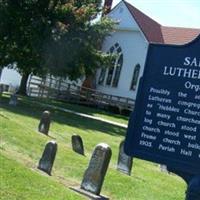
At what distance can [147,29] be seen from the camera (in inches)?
1987

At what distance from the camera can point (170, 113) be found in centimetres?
605

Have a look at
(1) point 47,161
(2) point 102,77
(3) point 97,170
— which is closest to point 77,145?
(1) point 47,161

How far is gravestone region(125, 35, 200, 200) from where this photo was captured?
5.88 metres

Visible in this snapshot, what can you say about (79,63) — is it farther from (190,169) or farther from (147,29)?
(190,169)

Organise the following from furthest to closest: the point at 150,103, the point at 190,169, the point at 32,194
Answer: the point at 32,194 < the point at 150,103 < the point at 190,169

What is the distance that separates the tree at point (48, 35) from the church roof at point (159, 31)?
1353 centimetres

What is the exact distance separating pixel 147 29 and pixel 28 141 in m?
35.8

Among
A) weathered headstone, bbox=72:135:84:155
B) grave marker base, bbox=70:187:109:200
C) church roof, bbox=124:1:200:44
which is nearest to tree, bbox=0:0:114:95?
church roof, bbox=124:1:200:44

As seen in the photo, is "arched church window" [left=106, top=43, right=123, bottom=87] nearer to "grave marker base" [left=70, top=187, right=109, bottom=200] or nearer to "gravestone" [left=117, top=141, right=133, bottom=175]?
"gravestone" [left=117, top=141, right=133, bottom=175]

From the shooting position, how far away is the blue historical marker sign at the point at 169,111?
5.89 metres

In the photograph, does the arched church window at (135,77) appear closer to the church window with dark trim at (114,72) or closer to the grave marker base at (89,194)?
the church window with dark trim at (114,72)

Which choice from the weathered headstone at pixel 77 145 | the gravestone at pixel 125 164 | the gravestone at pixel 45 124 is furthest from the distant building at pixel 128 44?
the gravestone at pixel 125 164

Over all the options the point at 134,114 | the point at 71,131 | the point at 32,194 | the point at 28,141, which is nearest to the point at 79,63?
the point at 71,131

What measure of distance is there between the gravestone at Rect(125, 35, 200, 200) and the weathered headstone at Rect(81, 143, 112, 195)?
562 centimetres
